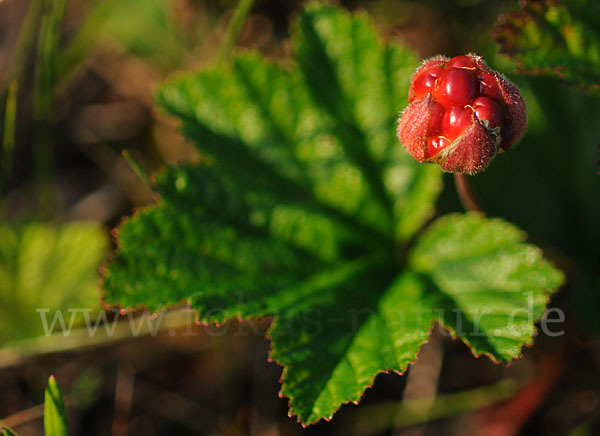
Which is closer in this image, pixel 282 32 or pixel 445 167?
pixel 445 167

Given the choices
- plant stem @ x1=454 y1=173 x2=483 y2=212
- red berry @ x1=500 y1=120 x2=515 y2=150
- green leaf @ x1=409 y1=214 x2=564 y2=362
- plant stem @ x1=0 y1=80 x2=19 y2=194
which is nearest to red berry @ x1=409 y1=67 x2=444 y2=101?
red berry @ x1=500 y1=120 x2=515 y2=150

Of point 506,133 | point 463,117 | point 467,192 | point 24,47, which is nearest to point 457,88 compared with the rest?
point 463,117

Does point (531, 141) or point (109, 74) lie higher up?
point (109, 74)

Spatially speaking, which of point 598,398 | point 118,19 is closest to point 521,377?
point 598,398

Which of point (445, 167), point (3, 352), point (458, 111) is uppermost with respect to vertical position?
point (458, 111)

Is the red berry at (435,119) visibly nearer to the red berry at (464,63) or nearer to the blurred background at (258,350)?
the red berry at (464,63)

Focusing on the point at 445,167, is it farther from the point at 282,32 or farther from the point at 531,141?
the point at 282,32
